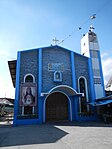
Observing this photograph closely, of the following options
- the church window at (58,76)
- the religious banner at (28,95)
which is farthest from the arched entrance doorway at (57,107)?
the religious banner at (28,95)

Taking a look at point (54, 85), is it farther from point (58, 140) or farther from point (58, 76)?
point (58, 140)

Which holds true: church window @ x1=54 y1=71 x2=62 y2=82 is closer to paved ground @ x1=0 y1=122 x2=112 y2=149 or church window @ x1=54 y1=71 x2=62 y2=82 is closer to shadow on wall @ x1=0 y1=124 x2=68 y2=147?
shadow on wall @ x1=0 y1=124 x2=68 y2=147

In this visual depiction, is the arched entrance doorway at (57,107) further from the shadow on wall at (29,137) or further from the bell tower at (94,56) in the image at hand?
the shadow on wall at (29,137)

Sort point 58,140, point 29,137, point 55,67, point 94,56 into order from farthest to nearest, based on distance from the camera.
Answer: point 94,56 → point 55,67 → point 29,137 → point 58,140

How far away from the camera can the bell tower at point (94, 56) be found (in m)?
19.6

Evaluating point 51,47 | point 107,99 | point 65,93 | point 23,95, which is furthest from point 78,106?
point 51,47

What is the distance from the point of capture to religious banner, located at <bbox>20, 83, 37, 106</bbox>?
16.2 m

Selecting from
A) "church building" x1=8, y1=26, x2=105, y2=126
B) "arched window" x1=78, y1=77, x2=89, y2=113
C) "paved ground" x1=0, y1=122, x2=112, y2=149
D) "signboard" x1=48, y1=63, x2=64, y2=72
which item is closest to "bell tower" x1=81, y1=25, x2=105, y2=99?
"church building" x1=8, y1=26, x2=105, y2=126

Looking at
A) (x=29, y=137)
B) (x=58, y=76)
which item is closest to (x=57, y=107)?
(x=58, y=76)

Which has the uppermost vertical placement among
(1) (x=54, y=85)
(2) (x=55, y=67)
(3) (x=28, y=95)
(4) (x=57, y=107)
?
(2) (x=55, y=67)

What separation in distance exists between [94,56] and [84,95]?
559cm

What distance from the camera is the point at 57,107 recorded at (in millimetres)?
18219

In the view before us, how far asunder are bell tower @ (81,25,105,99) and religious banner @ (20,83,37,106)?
746 cm

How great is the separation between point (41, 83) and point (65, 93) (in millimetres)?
3114
